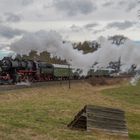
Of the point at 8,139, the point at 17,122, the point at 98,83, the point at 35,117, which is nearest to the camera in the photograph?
the point at 8,139

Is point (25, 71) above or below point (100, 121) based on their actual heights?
below

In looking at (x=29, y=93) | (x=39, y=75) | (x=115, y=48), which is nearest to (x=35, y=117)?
(x=29, y=93)

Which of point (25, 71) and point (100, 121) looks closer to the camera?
point (100, 121)

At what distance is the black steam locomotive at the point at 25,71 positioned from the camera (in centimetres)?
5094

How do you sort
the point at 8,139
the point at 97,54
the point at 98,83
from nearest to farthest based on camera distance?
the point at 8,139 → the point at 97,54 → the point at 98,83

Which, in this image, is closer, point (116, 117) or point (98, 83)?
point (116, 117)

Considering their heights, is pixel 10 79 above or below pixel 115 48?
below

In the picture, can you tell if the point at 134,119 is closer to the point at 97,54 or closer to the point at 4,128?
the point at 4,128

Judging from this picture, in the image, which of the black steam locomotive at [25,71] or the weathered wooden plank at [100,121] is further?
the black steam locomotive at [25,71]

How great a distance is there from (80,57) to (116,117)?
130 ft

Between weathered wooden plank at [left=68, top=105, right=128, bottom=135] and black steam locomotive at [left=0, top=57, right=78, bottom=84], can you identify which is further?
black steam locomotive at [left=0, top=57, right=78, bottom=84]

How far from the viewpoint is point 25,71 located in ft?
178

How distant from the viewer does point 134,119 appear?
84.3ft

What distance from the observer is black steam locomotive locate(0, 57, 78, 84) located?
5094cm
